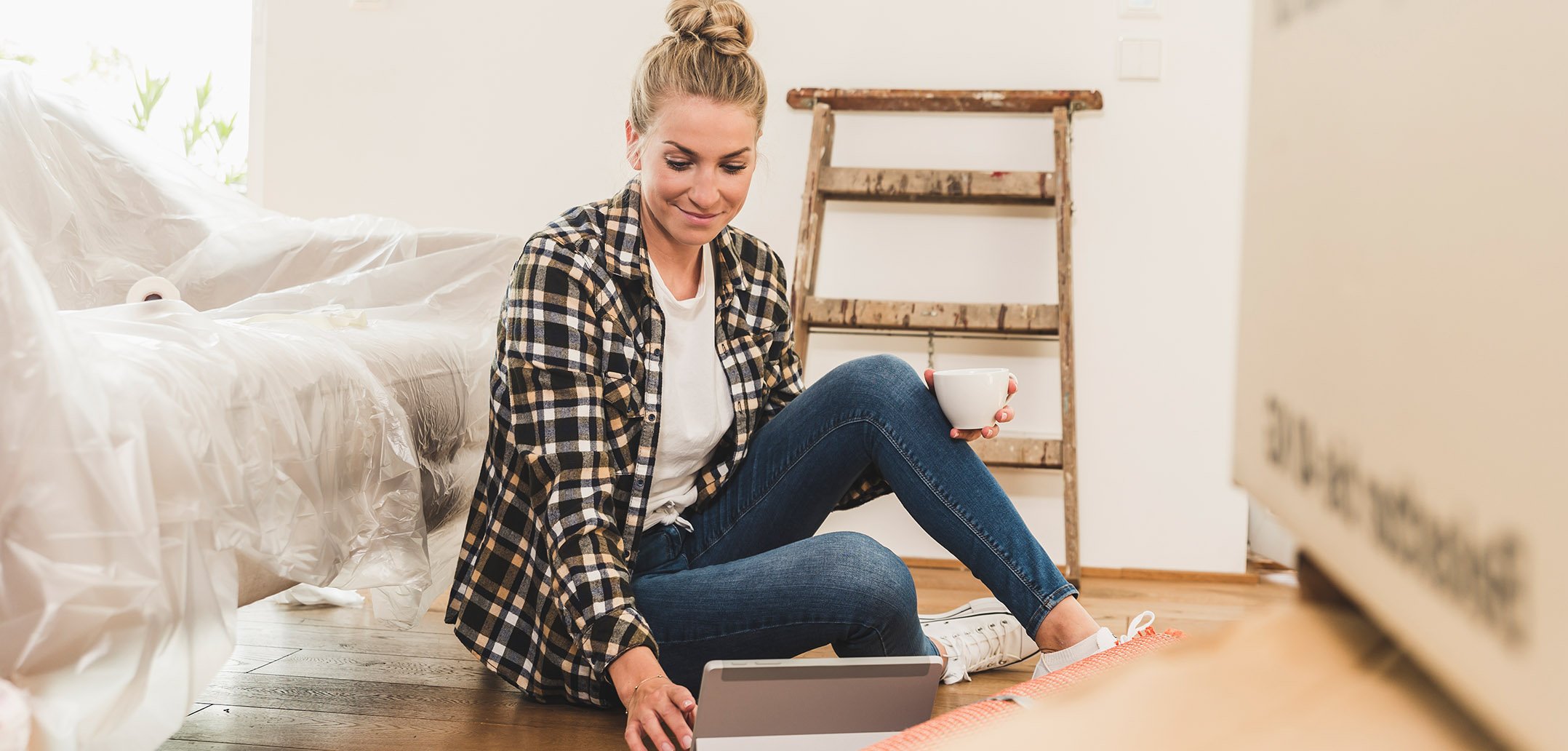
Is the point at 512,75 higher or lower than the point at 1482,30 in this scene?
higher

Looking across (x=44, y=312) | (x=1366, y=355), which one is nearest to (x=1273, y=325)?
(x=1366, y=355)

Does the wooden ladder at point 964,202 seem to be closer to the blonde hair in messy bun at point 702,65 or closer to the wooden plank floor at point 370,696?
the wooden plank floor at point 370,696

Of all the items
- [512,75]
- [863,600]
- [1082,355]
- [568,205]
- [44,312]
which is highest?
[512,75]

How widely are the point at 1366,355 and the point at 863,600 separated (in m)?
0.97

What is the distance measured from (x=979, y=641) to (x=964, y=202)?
1039 millimetres

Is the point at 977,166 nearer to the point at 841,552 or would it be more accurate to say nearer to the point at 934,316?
the point at 934,316

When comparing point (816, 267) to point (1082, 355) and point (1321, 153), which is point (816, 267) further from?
point (1321, 153)

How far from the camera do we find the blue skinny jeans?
1.07 m

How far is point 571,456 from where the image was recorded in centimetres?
104

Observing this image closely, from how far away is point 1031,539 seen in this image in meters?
1.08

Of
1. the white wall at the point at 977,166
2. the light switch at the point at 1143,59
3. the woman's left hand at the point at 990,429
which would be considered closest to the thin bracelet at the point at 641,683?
the woman's left hand at the point at 990,429

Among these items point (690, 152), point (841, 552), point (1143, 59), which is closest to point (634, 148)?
point (690, 152)

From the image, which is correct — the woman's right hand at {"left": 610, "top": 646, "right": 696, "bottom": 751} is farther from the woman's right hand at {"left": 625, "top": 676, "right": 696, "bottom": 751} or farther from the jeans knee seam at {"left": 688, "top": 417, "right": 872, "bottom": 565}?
the jeans knee seam at {"left": 688, "top": 417, "right": 872, "bottom": 565}

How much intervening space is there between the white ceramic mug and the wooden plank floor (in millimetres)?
296
